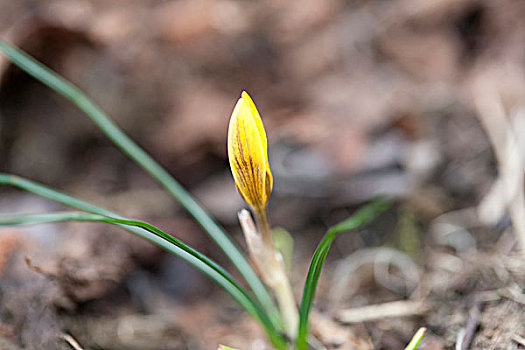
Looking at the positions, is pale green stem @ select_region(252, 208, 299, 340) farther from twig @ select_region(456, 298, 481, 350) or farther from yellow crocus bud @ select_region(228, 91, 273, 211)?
twig @ select_region(456, 298, 481, 350)

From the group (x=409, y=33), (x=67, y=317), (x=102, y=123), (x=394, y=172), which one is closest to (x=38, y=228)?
(x=67, y=317)

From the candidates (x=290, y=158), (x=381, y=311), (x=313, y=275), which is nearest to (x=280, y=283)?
(x=313, y=275)

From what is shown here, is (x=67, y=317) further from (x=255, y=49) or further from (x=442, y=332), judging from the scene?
(x=255, y=49)

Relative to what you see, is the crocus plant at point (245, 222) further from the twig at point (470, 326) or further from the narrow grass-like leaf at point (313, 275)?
the twig at point (470, 326)

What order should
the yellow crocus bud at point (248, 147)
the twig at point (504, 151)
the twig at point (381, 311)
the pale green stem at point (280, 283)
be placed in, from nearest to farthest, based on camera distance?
the yellow crocus bud at point (248, 147) < the pale green stem at point (280, 283) < the twig at point (381, 311) < the twig at point (504, 151)

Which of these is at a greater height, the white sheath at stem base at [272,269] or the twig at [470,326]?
the white sheath at stem base at [272,269]

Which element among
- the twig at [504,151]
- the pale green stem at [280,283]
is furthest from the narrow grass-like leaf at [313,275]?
the twig at [504,151]

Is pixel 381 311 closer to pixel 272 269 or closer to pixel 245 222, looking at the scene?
pixel 272 269
